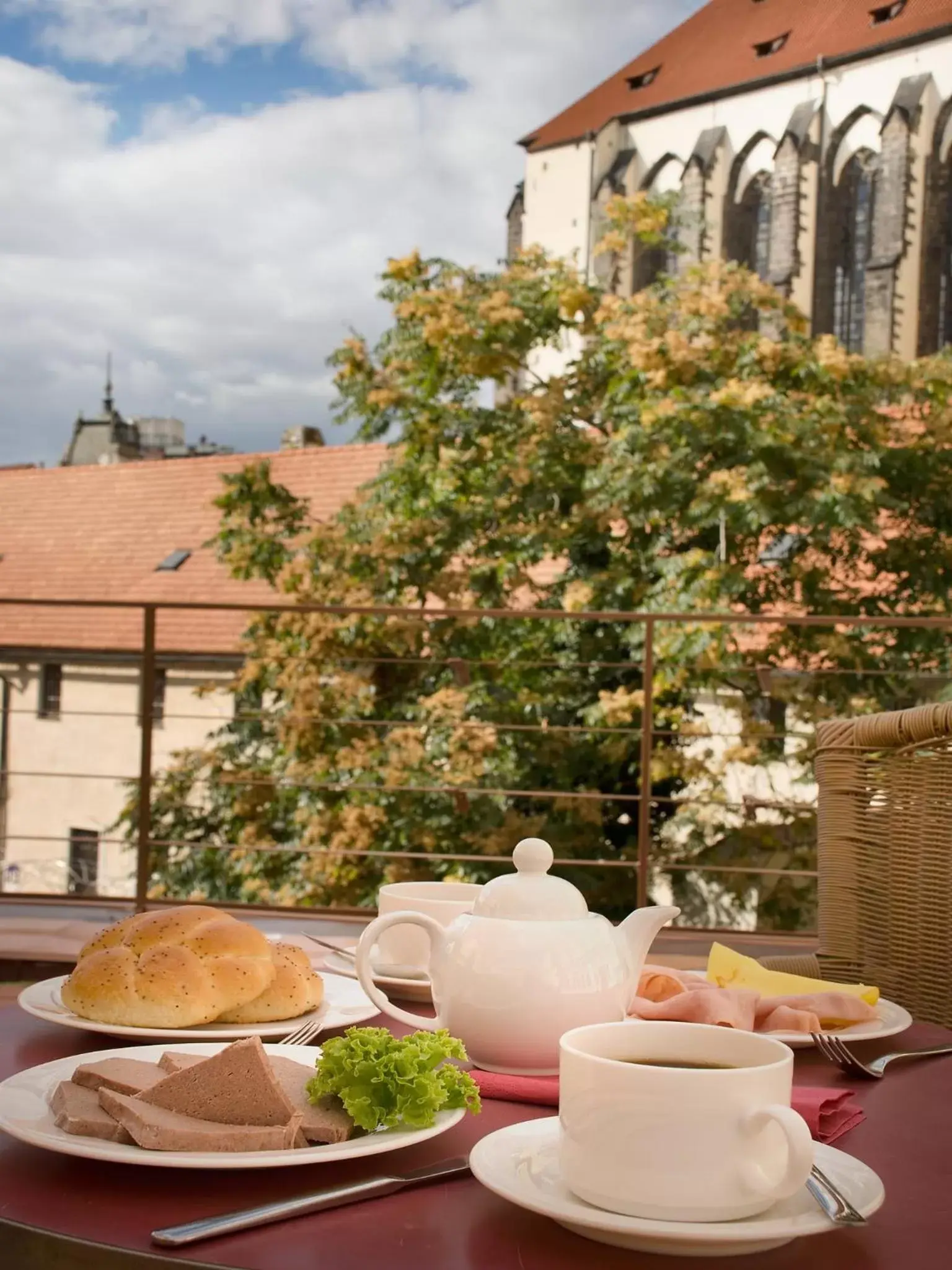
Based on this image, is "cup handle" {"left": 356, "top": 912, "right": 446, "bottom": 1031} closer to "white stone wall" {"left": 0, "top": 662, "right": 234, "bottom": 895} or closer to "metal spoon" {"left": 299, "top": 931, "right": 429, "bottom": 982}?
"metal spoon" {"left": 299, "top": 931, "right": 429, "bottom": 982}

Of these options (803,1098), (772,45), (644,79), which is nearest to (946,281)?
(772,45)

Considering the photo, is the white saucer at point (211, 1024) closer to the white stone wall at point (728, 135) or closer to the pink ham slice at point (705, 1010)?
the pink ham slice at point (705, 1010)

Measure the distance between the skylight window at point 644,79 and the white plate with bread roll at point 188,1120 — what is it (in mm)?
31164

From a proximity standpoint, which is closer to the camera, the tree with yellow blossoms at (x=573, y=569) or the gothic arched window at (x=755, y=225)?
the tree with yellow blossoms at (x=573, y=569)

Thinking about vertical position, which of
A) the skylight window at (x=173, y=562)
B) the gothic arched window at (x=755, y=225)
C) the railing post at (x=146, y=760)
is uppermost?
the gothic arched window at (x=755, y=225)

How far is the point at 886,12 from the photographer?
2662cm

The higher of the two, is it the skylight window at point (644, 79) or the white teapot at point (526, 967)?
the skylight window at point (644, 79)

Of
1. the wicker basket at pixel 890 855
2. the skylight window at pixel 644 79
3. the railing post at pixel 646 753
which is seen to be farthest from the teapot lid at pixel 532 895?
the skylight window at pixel 644 79

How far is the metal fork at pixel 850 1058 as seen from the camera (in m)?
0.91

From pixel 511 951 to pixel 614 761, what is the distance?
7547mm

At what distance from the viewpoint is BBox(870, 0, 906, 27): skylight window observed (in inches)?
1037

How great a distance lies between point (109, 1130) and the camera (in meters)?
0.70

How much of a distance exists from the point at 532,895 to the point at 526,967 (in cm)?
5

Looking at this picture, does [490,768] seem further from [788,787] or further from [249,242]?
[249,242]
